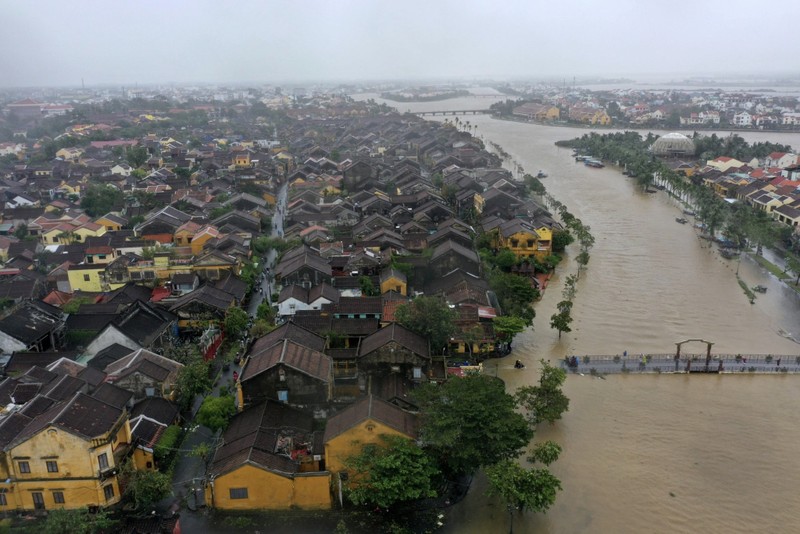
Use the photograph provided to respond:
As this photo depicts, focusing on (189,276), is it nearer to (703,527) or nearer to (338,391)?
(338,391)

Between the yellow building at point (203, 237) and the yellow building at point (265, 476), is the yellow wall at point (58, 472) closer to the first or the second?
the yellow building at point (265, 476)

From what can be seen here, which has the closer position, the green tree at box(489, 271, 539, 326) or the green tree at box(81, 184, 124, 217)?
the green tree at box(489, 271, 539, 326)

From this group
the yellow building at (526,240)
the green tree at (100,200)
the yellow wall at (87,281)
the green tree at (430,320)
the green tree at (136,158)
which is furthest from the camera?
the green tree at (136,158)

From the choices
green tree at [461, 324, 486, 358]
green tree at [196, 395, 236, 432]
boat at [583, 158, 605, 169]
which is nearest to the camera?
green tree at [196, 395, 236, 432]

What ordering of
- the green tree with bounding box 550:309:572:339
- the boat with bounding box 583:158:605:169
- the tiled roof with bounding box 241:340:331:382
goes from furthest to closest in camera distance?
the boat with bounding box 583:158:605:169
the green tree with bounding box 550:309:572:339
the tiled roof with bounding box 241:340:331:382

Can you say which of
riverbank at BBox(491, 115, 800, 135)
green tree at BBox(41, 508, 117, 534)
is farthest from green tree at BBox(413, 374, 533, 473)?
riverbank at BBox(491, 115, 800, 135)

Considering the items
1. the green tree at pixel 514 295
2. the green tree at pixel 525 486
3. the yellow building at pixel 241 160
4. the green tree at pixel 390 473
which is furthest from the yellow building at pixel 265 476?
the yellow building at pixel 241 160

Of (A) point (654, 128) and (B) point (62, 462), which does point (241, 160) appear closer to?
(B) point (62, 462)

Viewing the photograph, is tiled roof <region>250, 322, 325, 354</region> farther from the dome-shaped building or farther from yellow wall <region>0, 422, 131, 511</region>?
the dome-shaped building
